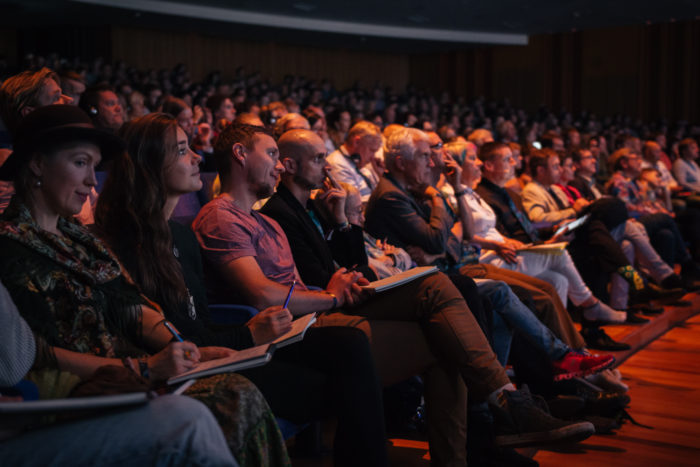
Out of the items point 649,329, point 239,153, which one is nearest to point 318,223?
point 239,153

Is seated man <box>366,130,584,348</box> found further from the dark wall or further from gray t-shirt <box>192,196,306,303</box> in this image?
the dark wall

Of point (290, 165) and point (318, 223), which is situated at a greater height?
point (290, 165)

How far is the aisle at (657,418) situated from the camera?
76.9 inches

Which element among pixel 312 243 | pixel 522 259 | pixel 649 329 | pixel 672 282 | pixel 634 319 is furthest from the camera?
pixel 672 282

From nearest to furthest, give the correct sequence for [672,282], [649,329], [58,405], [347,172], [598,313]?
[58,405], [598,313], [649,329], [347,172], [672,282]

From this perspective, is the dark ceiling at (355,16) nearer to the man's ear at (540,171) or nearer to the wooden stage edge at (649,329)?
the man's ear at (540,171)

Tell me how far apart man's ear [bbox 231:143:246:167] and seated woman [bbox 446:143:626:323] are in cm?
130

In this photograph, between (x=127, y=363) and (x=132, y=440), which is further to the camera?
(x=127, y=363)

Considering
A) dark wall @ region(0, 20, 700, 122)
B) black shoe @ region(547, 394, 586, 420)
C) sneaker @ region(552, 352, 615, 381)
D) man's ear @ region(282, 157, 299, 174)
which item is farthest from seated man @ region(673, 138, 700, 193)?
dark wall @ region(0, 20, 700, 122)

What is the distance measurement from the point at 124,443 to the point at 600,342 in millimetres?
2607

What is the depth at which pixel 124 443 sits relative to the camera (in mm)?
946

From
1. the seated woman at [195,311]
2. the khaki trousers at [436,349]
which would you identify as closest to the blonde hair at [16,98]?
the seated woman at [195,311]

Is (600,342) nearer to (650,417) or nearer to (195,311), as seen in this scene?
(650,417)

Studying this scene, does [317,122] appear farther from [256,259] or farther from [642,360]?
[256,259]
